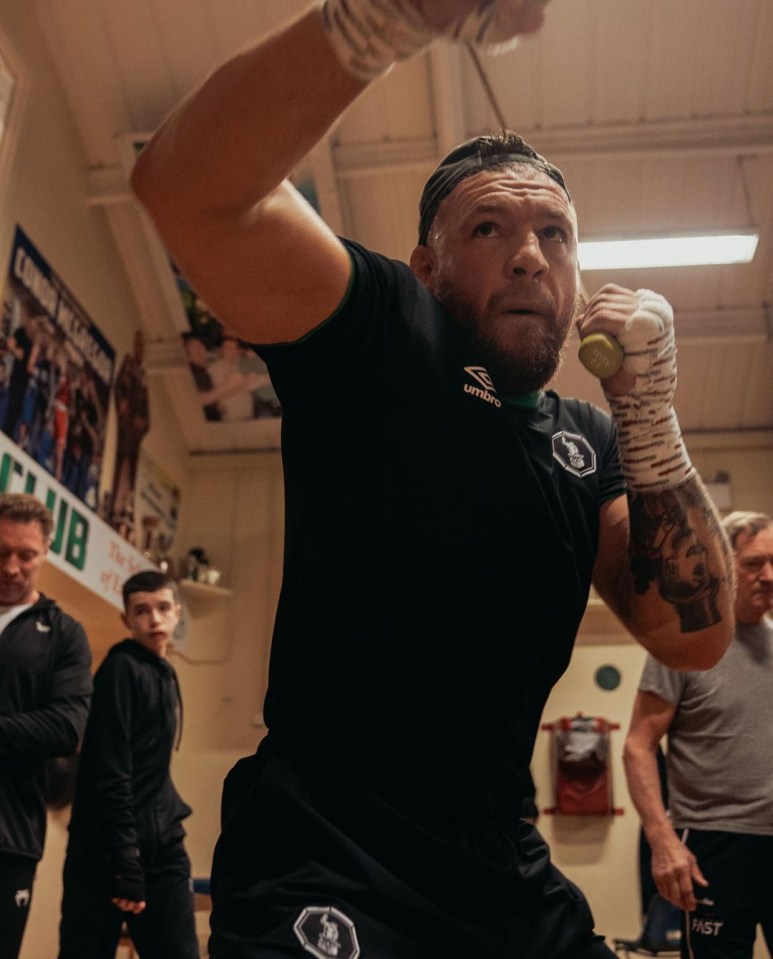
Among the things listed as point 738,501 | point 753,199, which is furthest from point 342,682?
point 738,501

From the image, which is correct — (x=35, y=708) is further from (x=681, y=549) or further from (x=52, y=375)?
(x=52, y=375)

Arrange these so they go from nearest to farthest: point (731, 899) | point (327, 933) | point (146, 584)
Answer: point (327, 933)
point (731, 899)
point (146, 584)

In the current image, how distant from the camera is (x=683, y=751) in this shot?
9.68 ft

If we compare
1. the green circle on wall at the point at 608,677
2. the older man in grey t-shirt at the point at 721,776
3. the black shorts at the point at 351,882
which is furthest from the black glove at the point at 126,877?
the green circle on wall at the point at 608,677

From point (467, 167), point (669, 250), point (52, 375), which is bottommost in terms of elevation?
point (467, 167)

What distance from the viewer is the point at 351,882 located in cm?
105

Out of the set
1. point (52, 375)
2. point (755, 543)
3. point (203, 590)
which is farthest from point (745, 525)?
point (203, 590)

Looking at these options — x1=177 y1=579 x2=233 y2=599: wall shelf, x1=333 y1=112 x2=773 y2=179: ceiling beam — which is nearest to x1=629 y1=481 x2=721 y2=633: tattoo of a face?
x1=333 y1=112 x2=773 y2=179: ceiling beam

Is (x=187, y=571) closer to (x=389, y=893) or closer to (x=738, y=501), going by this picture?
(x=738, y=501)

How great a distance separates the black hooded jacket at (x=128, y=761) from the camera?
3.21 metres

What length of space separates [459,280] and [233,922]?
854 millimetres

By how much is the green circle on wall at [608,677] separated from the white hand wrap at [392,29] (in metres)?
7.22

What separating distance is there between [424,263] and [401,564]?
0.59m

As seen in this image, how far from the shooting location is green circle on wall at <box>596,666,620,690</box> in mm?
7672
